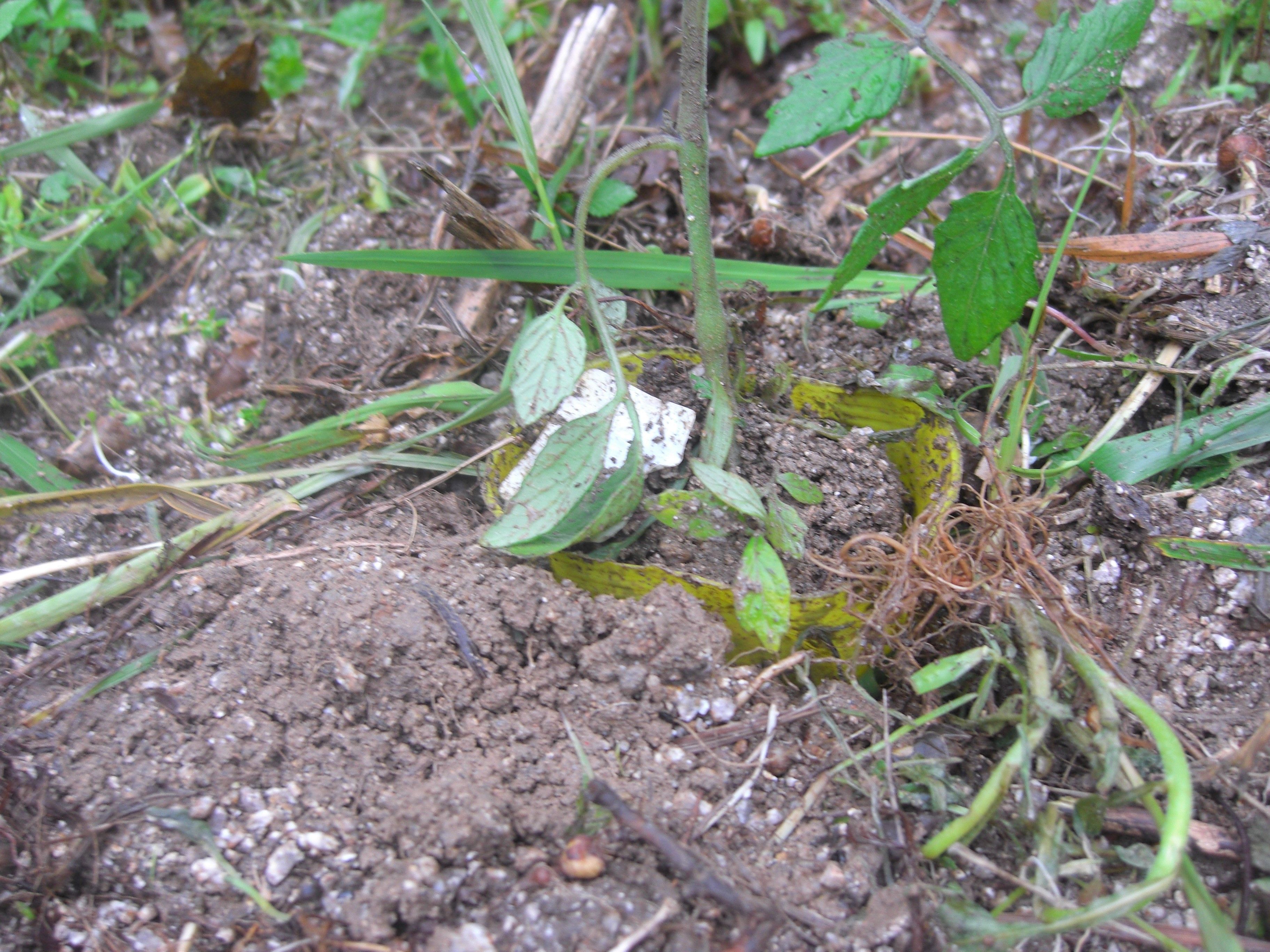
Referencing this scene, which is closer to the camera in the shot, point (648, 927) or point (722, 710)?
point (648, 927)

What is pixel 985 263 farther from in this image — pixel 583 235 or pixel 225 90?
pixel 225 90

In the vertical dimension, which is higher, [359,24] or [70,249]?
[359,24]

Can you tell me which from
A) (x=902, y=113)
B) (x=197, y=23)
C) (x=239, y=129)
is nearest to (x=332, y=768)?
(x=239, y=129)

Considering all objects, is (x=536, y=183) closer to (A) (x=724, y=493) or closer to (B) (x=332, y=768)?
(A) (x=724, y=493)

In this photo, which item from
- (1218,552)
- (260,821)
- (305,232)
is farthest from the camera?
(305,232)

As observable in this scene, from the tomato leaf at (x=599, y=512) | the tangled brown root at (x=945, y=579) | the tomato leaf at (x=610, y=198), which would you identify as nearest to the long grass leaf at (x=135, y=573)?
the tomato leaf at (x=599, y=512)

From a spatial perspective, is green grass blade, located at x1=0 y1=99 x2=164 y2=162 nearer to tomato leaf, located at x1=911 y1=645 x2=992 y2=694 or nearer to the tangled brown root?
the tangled brown root

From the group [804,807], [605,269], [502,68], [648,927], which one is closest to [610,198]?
[605,269]

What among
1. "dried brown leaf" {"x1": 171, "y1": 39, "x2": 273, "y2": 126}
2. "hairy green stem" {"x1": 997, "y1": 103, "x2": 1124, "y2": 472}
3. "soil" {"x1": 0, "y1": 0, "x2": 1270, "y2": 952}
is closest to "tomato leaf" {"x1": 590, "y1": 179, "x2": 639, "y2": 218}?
"soil" {"x1": 0, "y1": 0, "x2": 1270, "y2": 952}
